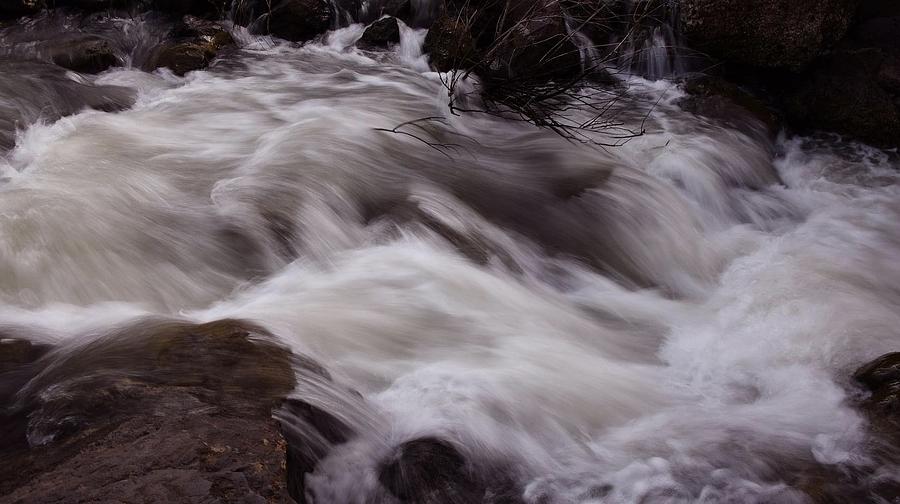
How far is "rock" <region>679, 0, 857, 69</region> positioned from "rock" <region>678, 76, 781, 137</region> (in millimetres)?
266

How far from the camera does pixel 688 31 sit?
6.06 m

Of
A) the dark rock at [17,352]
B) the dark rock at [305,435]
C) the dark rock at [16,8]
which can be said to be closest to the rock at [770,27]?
the dark rock at [305,435]

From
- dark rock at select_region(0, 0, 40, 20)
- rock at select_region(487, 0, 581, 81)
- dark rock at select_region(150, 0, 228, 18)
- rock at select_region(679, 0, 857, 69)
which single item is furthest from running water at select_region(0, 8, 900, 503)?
dark rock at select_region(0, 0, 40, 20)

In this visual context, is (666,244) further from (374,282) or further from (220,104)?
(220,104)

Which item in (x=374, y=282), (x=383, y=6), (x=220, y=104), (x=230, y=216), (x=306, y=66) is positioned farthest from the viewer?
(x=383, y=6)

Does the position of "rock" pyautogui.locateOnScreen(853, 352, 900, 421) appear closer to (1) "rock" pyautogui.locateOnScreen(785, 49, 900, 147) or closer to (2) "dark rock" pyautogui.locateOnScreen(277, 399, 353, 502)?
(2) "dark rock" pyautogui.locateOnScreen(277, 399, 353, 502)

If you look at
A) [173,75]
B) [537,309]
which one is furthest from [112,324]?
[173,75]

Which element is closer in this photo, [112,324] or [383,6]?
[112,324]

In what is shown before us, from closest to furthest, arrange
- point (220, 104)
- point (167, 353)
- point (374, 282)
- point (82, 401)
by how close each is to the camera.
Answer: point (82, 401), point (167, 353), point (374, 282), point (220, 104)

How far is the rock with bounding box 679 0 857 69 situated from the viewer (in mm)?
5637

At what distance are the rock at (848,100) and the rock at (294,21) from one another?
437cm

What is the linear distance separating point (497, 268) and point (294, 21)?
421 centimetres

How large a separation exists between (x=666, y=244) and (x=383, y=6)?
4.24 metres

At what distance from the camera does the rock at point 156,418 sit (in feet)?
6.30
